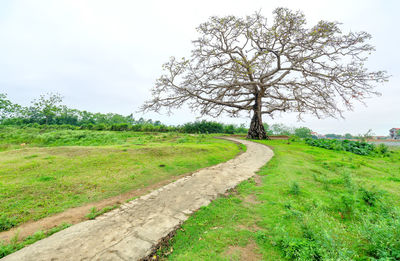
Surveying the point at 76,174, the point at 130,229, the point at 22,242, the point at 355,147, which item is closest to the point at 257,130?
the point at 355,147

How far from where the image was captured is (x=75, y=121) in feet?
142

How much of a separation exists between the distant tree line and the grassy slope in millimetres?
18633

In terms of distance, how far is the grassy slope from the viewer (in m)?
2.02

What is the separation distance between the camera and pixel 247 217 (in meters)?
3.09

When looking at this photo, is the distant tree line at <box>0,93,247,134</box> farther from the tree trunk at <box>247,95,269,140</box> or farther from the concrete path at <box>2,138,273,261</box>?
the concrete path at <box>2,138,273,261</box>

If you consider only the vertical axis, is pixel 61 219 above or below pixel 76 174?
below

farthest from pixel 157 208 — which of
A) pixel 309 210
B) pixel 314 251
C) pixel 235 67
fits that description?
pixel 235 67


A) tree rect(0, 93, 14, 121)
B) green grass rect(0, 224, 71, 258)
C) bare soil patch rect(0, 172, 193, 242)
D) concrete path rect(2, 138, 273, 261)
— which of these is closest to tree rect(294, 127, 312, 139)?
concrete path rect(2, 138, 273, 261)

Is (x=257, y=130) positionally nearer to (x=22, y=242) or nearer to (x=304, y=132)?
(x=304, y=132)

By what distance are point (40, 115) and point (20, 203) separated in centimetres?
5090

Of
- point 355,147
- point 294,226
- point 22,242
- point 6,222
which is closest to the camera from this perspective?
point 22,242

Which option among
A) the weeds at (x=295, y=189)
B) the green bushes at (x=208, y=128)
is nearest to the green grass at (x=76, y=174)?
the weeds at (x=295, y=189)

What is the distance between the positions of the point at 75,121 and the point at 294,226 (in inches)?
2154

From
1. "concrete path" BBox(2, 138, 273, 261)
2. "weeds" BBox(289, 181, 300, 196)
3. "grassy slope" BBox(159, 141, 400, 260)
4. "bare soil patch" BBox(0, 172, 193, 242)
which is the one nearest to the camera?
"grassy slope" BBox(159, 141, 400, 260)
